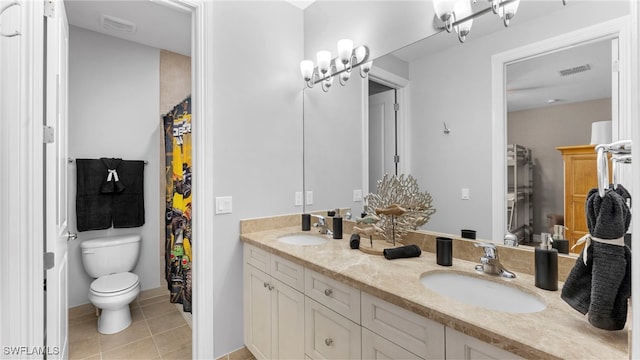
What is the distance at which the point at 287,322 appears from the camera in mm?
1495

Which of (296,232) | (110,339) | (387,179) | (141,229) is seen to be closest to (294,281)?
(296,232)

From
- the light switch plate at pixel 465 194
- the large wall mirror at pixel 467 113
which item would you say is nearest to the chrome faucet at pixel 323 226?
the large wall mirror at pixel 467 113

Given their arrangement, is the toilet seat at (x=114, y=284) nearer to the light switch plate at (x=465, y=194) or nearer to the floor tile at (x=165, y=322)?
the floor tile at (x=165, y=322)

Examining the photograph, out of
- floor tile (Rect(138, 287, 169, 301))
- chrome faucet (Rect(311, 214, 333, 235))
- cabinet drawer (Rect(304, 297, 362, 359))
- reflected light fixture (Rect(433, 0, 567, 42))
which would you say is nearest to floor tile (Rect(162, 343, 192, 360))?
floor tile (Rect(138, 287, 169, 301))

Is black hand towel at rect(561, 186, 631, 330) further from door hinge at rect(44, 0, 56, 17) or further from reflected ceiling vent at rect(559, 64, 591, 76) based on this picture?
door hinge at rect(44, 0, 56, 17)

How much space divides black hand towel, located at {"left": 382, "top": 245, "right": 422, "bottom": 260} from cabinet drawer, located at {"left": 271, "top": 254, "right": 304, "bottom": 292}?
0.42 m

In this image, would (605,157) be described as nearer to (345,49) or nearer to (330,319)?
(330,319)

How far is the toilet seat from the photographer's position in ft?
7.21

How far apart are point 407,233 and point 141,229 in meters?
2.67

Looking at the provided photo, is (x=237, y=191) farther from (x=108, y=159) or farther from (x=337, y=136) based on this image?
(x=108, y=159)

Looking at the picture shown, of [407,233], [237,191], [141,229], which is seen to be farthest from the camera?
[141,229]

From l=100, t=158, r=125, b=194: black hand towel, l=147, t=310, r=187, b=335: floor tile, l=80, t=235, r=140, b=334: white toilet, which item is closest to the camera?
l=80, t=235, r=140, b=334: white toilet

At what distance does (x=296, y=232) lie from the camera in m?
2.05

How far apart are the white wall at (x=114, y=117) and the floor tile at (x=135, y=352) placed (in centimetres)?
90
